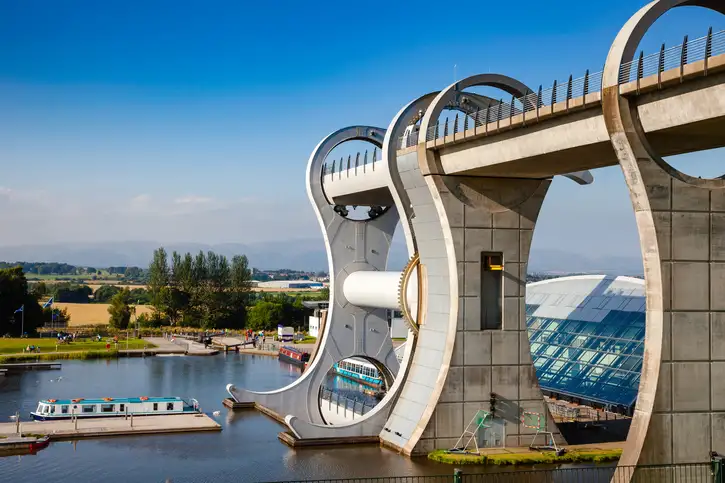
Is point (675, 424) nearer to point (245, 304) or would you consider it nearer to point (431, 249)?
point (431, 249)

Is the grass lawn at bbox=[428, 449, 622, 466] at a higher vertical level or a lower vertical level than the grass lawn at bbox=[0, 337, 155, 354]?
lower

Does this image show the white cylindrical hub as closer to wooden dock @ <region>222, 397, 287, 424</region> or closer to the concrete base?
the concrete base

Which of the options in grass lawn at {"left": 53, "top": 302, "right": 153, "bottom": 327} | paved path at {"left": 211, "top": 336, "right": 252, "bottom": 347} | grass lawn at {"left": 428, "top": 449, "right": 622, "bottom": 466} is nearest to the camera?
grass lawn at {"left": 428, "top": 449, "right": 622, "bottom": 466}

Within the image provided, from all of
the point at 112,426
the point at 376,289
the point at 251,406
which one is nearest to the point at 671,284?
the point at 376,289

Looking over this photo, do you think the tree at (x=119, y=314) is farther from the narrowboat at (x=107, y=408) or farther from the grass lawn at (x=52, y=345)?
the narrowboat at (x=107, y=408)

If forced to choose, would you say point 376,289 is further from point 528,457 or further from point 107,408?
point 107,408

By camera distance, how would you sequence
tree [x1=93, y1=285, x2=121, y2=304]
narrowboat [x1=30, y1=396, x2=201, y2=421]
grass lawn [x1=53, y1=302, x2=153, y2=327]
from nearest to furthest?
1. narrowboat [x1=30, y1=396, x2=201, y2=421]
2. grass lawn [x1=53, y1=302, x2=153, y2=327]
3. tree [x1=93, y1=285, x2=121, y2=304]

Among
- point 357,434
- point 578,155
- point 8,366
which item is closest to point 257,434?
point 357,434

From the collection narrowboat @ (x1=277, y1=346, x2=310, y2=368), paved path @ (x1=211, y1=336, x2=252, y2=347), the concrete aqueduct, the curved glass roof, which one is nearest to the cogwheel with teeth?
the concrete aqueduct
